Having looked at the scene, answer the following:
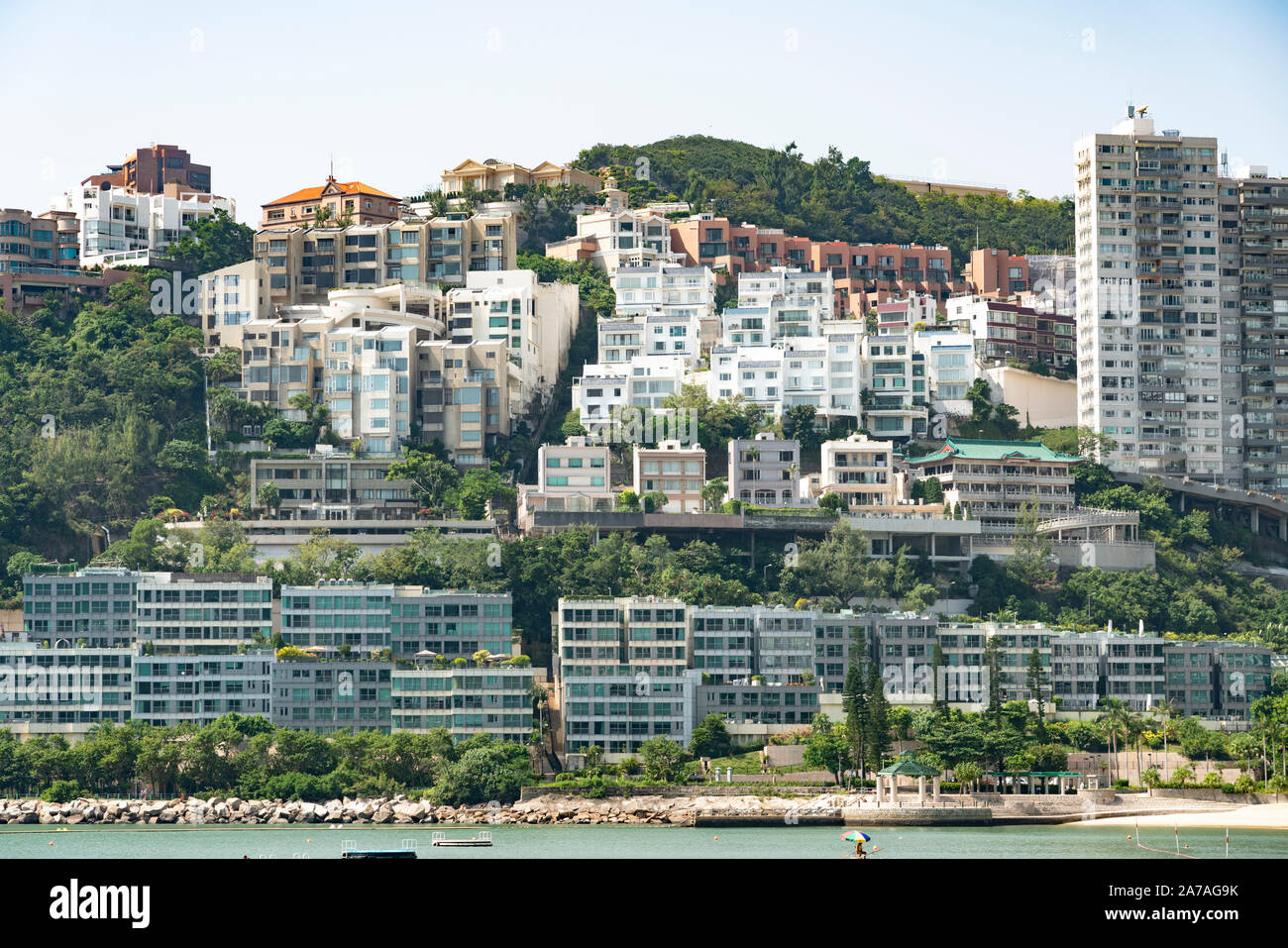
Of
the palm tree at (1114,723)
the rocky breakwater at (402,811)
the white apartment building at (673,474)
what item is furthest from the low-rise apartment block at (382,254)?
the palm tree at (1114,723)

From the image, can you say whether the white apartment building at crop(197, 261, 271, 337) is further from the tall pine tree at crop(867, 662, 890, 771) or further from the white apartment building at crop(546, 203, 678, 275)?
the tall pine tree at crop(867, 662, 890, 771)

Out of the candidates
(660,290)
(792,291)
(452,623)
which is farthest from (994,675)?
(792,291)

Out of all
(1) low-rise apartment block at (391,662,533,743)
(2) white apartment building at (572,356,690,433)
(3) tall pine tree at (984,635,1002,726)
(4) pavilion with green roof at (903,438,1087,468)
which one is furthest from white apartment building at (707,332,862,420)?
(1) low-rise apartment block at (391,662,533,743)

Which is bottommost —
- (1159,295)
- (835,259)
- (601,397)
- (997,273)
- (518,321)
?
(601,397)

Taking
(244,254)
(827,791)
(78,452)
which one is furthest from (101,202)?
(827,791)

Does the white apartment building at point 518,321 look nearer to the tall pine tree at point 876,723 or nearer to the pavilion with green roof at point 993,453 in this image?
the pavilion with green roof at point 993,453

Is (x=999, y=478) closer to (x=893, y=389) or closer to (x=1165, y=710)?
(x=893, y=389)
